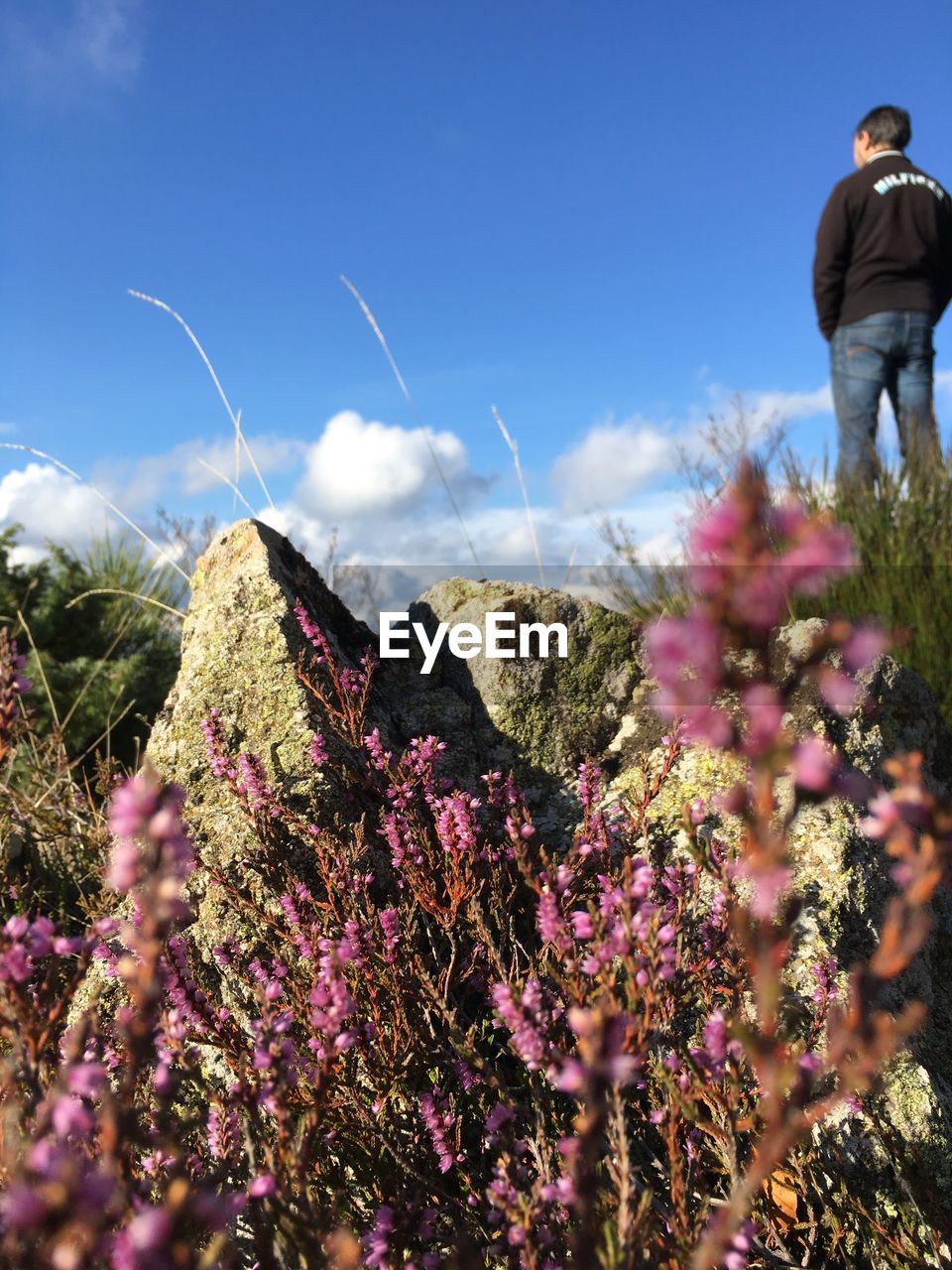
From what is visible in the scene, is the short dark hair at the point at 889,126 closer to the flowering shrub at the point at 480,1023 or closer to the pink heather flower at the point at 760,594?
the flowering shrub at the point at 480,1023

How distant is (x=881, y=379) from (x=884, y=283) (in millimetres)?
809

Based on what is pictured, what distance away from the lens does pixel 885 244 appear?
7426mm

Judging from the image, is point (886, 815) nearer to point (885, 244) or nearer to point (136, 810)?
point (136, 810)

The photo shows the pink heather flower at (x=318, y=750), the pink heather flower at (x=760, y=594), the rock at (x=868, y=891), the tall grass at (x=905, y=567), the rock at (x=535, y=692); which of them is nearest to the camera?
the pink heather flower at (x=760, y=594)

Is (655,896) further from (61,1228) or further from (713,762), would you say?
(61,1228)

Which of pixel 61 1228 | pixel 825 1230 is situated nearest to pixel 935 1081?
pixel 825 1230

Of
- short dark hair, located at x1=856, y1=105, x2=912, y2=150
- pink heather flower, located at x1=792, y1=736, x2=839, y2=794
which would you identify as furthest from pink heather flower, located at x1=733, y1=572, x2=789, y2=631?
short dark hair, located at x1=856, y1=105, x2=912, y2=150

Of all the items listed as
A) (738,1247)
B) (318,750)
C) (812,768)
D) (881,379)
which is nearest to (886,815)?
(812,768)

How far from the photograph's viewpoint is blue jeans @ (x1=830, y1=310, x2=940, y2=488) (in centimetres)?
741

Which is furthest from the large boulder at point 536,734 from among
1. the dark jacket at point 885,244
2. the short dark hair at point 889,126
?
the short dark hair at point 889,126

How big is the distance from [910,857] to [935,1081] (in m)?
1.82

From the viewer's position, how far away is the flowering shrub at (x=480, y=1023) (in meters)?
0.77

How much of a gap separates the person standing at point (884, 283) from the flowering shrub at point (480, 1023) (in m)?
5.90

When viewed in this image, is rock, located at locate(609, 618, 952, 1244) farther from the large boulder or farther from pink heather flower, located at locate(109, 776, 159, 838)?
pink heather flower, located at locate(109, 776, 159, 838)
